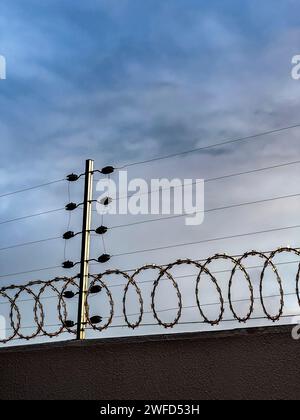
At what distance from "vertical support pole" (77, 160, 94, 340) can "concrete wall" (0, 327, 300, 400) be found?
29 centimetres

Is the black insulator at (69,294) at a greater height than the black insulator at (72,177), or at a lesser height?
lesser

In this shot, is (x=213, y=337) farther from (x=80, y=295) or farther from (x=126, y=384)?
(x=80, y=295)

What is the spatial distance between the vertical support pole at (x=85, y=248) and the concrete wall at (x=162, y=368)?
0.29 m

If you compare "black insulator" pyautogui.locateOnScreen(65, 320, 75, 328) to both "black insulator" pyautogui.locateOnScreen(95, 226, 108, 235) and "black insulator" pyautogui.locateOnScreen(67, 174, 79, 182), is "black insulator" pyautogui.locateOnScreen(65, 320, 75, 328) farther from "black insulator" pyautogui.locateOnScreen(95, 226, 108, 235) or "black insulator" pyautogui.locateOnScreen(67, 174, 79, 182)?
"black insulator" pyautogui.locateOnScreen(67, 174, 79, 182)

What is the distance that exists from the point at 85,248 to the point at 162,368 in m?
1.92

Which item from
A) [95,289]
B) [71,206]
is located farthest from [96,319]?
[71,206]

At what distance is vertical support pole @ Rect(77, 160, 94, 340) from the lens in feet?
29.0

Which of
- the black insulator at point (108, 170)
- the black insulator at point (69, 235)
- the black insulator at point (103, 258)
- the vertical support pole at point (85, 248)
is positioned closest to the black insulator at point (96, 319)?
the vertical support pole at point (85, 248)

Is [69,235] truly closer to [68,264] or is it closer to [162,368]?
[68,264]

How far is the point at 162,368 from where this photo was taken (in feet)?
26.4

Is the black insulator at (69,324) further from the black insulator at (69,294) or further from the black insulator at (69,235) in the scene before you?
the black insulator at (69,235)

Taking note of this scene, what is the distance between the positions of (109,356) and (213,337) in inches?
56.3

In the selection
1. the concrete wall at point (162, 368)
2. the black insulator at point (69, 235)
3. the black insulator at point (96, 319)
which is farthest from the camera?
the black insulator at point (69, 235)

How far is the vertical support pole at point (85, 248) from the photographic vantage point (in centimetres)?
885
